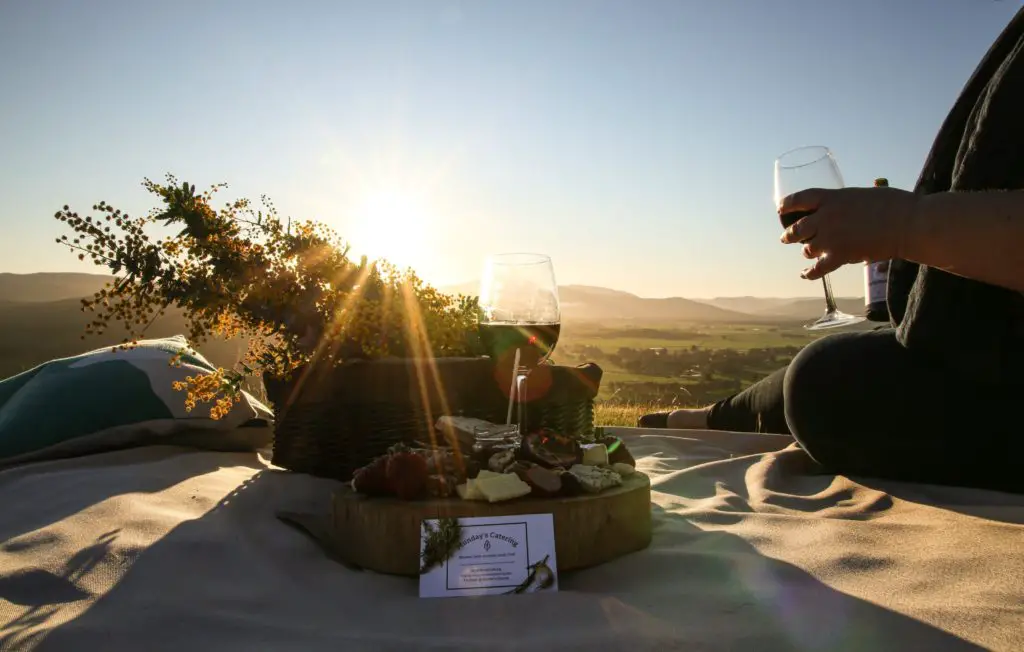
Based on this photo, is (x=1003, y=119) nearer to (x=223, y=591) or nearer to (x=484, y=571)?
(x=484, y=571)

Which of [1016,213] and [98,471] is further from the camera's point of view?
[98,471]

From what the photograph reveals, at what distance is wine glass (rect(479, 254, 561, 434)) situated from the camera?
2.08 metres

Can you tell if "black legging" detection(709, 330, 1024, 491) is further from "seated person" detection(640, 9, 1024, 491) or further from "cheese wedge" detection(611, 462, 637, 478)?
"cheese wedge" detection(611, 462, 637, 478)

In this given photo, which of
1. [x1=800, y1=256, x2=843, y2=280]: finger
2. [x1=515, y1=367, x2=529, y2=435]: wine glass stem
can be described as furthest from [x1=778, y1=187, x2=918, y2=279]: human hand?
[x1=515, y1=367, x2=529, y2=435]: wine glass stem

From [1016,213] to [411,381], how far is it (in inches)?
71.8

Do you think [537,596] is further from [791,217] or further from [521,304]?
[791,217]

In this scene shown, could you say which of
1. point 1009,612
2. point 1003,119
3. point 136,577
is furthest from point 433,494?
point 1003,119

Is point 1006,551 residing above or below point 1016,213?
below

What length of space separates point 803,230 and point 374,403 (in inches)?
62.0

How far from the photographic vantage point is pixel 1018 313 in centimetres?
184

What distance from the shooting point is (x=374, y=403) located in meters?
2.52

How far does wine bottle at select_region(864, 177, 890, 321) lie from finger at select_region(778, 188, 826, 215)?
53.0 inches

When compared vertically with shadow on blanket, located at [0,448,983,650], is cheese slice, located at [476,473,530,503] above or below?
above

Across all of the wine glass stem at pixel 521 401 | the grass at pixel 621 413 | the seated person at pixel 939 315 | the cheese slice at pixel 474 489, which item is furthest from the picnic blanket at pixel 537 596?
the grass at pixel 621 413
